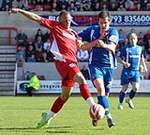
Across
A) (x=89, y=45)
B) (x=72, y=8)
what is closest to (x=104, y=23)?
(x=89, y=45)

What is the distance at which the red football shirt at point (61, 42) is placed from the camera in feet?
39.2

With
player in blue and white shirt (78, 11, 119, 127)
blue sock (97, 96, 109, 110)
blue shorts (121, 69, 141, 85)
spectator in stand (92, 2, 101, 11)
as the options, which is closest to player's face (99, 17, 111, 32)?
player in blue and white shirt (78, 11, 119, 127)

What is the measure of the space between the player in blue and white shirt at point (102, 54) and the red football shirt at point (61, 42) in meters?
0.53

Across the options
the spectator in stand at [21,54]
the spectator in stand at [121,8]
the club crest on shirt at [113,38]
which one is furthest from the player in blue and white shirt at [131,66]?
the spectator in stand at [121,8]

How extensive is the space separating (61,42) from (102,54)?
37.6 inches

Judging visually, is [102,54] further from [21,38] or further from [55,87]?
[21,38]

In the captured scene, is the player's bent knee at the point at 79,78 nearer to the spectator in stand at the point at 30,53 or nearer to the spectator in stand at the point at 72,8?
the spectator in stand at the point at 30,53

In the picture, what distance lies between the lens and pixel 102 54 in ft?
41.2

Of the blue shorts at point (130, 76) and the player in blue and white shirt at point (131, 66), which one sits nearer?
the player in blue and white shirt at point (131, 66)

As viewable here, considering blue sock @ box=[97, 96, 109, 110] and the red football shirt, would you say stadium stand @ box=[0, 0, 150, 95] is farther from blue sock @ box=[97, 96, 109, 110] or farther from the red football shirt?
blue sock @ box=[97, 96, 109, 110]

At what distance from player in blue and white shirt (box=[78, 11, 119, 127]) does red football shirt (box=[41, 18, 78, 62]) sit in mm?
526

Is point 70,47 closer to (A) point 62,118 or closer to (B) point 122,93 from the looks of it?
(A) point 62,118

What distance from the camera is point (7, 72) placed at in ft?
121

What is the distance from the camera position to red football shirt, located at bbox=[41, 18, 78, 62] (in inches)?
471
